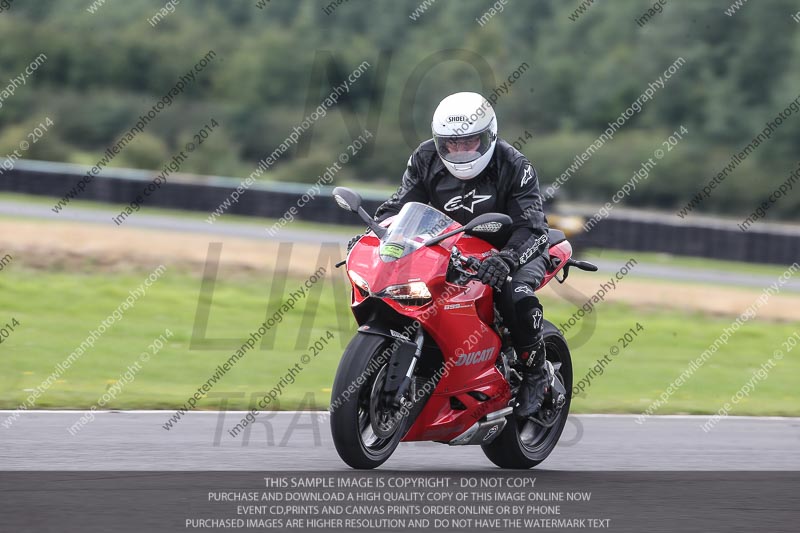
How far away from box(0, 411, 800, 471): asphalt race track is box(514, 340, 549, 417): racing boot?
17.7 inches

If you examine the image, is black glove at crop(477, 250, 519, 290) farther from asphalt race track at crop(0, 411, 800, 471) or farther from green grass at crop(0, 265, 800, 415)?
green grass at crop(0, 265, 800, 415)

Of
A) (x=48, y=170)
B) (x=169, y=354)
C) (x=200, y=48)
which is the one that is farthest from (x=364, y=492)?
(x=200, y=48)

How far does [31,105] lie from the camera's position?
46.1 meters

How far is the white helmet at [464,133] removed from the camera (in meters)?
7.16

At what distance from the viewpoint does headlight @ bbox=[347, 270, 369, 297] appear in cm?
677

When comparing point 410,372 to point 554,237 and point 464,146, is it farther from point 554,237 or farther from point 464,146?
point 554,237

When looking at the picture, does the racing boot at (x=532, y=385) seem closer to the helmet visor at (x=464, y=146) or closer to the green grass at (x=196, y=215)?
the helmet visor at (x=464, y=146)

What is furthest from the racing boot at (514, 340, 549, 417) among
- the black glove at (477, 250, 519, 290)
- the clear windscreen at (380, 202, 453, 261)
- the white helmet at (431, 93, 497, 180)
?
the white helmet at (431, 93, 497, 180)

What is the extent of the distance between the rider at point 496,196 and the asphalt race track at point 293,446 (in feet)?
2.61

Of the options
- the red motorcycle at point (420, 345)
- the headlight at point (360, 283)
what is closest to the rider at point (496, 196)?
the red motorcycle at point (420, 345)

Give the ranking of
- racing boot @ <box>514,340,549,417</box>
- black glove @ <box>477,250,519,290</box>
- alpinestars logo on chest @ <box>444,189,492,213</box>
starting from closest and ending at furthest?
black glove @ <box>477,250,519,290</box> → alpinestars logo on chest @ <box>444,189,492,213</box> → racing boot @ <box>514,340,549,417</box>

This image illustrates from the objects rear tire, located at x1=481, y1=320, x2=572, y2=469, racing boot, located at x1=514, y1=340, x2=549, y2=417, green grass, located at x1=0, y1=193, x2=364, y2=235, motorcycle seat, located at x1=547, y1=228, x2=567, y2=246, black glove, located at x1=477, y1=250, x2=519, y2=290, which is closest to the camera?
black glove, located at x1=477, y1=250, x2=519, y2=290

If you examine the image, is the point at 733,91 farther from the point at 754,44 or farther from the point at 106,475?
the point at 106,475

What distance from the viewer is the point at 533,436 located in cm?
804
